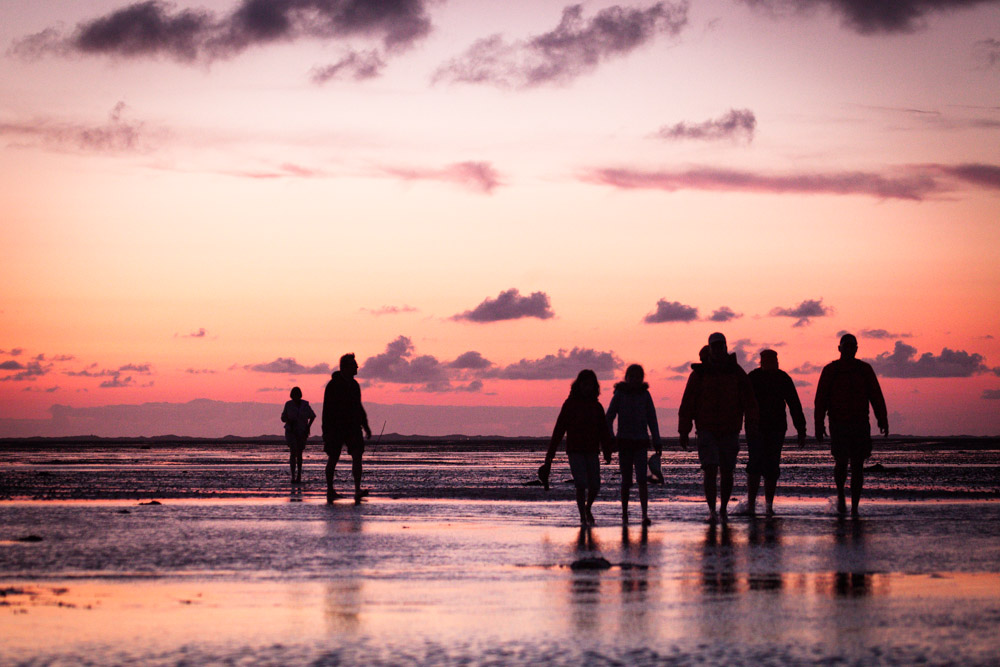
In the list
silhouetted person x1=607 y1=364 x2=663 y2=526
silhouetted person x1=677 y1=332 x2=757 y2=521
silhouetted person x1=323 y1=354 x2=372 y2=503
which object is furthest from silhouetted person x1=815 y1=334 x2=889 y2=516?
silhouetted person x1=323 y1=354 x2=372 y2=503

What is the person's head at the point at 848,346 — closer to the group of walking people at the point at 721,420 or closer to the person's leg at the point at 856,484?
the group of walking people at the point at 721,420

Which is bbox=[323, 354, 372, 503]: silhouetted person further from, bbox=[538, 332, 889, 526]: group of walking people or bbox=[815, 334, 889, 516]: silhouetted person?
bbox=[815, 334, 889, 516]: silhouetted person

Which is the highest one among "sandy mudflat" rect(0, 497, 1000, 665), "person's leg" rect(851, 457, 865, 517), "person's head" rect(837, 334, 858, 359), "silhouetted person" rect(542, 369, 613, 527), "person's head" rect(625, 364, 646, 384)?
"person's head" rect(837, 334, 858, 359)

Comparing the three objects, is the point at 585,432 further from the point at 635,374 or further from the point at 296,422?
the point at 296,422

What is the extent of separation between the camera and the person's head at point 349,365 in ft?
62.8

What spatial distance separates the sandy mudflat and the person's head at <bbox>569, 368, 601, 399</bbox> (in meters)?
1.58

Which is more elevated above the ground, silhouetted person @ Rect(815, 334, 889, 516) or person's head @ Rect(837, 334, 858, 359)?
person's head @ Rect(837, 334, 858, 359)

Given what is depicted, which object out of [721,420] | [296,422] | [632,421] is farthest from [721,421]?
[296,422]

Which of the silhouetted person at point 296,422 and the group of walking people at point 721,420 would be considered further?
the silhouetted person at point 296,422

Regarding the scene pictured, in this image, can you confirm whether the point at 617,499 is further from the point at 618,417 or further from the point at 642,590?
the point at 642,590

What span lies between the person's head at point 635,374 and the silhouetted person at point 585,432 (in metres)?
0.44

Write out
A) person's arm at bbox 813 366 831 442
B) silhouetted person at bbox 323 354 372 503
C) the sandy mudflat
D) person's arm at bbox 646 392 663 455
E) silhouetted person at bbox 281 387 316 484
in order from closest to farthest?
the sandy mudflat < person's arm at bbox 646 392 663 455 < person's arm at bbox 813 366 831 442 < silhouetted person at bbox 323 354 372 503 < silhouetted person at bbox 281 387 316 484

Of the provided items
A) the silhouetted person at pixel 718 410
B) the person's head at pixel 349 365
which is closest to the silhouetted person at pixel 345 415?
the person's head at pixel 349 365

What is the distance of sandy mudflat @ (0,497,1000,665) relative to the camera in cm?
585
